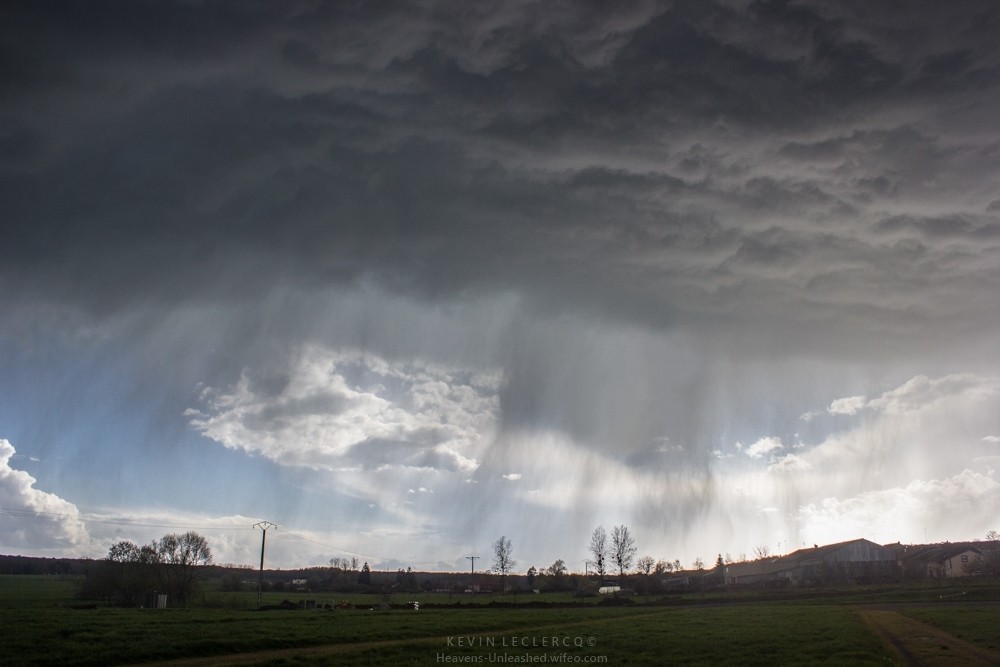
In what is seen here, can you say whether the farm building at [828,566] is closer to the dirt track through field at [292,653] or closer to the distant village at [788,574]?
the distant village at [788,574]

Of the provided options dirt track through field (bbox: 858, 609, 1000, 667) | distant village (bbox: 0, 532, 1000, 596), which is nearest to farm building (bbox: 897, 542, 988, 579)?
distant village (bbox: 0, 532, 1000, 596)

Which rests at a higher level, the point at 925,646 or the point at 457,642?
the point at 925,646

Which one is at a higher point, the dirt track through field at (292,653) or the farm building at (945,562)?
the dirt track through field at (292,653)

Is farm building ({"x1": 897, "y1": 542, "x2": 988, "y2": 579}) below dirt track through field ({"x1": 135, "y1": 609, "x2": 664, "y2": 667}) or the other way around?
below

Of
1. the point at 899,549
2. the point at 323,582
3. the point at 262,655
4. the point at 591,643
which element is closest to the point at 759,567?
the point at 899,549

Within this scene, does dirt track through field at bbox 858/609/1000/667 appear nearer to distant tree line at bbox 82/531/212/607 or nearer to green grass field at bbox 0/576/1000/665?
green grass field at bbox 0/576/1000/665

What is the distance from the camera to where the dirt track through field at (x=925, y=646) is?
1093 inches

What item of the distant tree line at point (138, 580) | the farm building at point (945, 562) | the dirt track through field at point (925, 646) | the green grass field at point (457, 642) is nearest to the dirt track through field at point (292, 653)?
the green grass field at point (457, 642)

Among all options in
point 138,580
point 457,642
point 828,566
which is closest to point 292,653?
point 457,642

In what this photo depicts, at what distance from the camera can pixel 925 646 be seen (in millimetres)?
32812

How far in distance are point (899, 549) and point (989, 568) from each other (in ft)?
202

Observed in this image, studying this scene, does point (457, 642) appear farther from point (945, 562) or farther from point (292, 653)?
point (945, 562)

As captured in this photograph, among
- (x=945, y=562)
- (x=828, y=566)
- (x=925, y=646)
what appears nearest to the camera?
(x=925, y=646)

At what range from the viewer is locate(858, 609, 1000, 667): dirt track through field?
91.0ft
